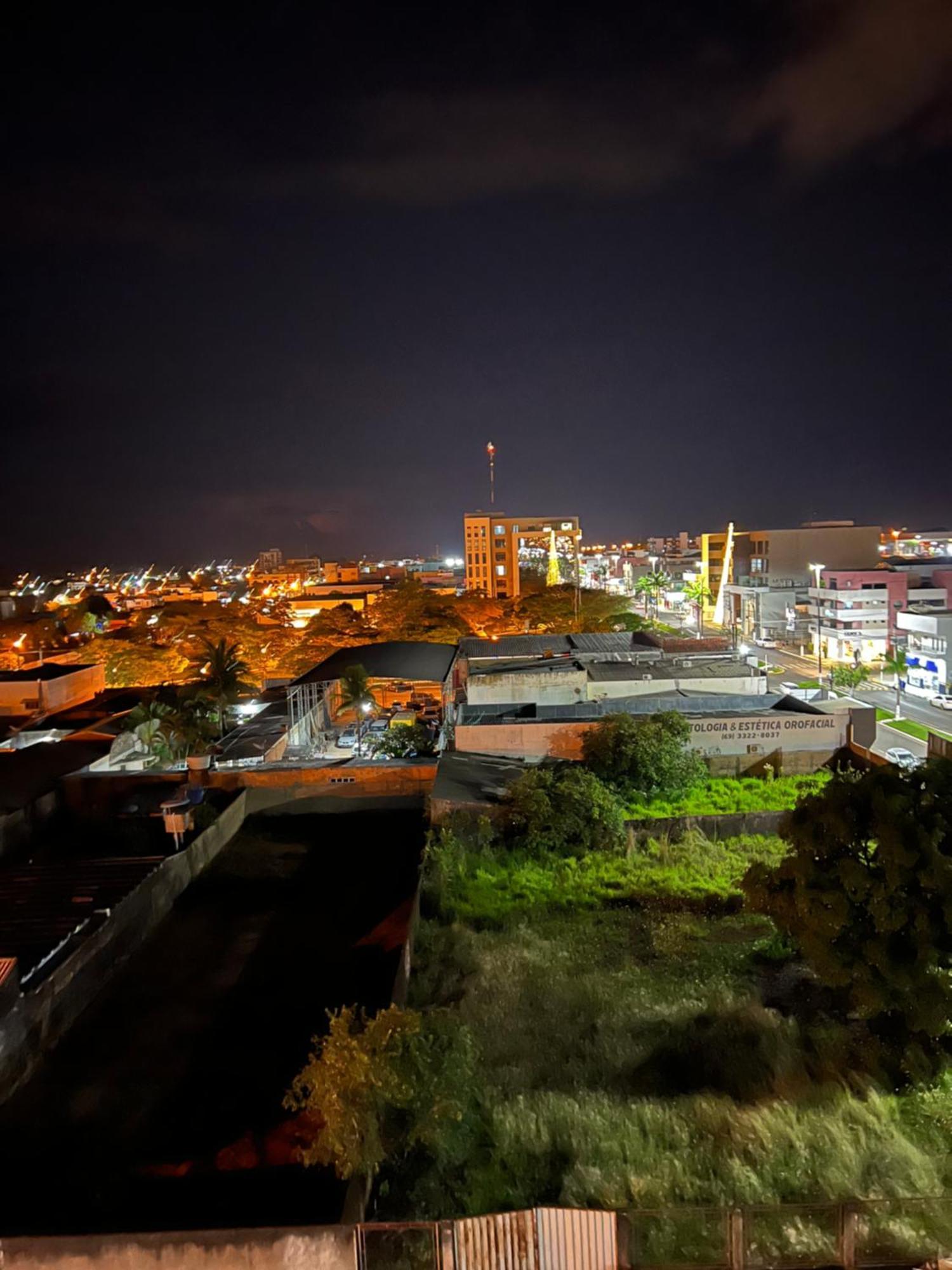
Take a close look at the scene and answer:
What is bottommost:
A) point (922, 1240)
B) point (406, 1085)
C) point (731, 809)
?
point (731, 809)

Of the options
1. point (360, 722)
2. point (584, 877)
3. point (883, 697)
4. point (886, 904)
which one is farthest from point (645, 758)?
point (883, 697)

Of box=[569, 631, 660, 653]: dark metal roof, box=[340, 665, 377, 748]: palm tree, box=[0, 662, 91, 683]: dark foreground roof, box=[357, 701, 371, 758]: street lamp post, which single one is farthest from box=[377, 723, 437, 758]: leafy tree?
box=[0, 662, 91, 683]: dark foreground roof

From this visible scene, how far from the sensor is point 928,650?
3753cm

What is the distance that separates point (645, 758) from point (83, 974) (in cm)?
1126

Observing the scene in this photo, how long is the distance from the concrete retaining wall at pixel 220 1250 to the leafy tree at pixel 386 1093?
706 millimetres

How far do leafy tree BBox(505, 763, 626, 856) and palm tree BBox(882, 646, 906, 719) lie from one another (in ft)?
75.2

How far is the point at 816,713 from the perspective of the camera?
18328 mm

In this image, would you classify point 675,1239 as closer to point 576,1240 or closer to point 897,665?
point 576,1240

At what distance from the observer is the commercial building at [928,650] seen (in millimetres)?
36125

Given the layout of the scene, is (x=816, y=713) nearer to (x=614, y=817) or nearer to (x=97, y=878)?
(x=614, y=817)

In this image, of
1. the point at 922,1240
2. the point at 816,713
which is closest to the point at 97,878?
the point at 922,1240

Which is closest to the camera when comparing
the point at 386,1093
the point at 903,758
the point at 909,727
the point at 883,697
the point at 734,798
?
the point at 386,1093

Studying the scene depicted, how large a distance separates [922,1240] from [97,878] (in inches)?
497

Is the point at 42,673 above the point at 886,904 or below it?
below
